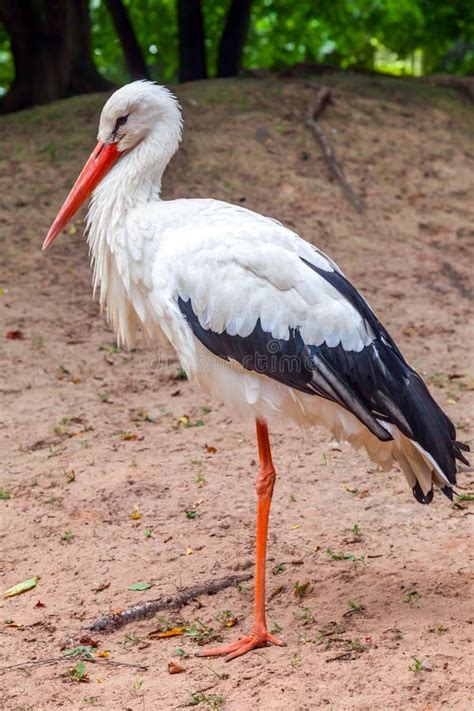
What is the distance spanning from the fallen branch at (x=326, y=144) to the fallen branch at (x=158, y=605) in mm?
6082

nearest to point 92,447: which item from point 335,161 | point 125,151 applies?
point 125,151

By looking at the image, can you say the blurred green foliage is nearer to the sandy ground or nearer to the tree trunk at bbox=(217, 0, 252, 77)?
the tree trunk at bbox=(217, 0, 252, 77)

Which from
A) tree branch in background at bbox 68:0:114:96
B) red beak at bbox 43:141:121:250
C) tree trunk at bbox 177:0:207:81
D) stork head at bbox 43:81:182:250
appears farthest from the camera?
tree trunk at bbox 177:0:207:81

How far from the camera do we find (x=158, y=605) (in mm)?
4613

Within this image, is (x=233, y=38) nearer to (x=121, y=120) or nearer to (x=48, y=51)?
(x=48, y=51)

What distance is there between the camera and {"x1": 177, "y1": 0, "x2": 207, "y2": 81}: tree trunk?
12867 mm

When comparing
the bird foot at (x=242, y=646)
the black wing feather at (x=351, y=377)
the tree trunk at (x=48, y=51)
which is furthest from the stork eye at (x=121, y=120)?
the tree trunk at (x=48, y=51)

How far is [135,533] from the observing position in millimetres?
5336

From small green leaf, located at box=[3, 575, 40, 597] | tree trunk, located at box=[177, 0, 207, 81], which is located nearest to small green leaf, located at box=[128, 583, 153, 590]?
small green leaf, located at box=[3, 575, 40, 597]

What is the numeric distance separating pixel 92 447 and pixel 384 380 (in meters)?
2.51

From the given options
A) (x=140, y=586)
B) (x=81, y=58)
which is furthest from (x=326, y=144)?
(x=140, y=586)

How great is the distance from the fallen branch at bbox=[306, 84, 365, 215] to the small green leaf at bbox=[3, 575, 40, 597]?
6.33 metres

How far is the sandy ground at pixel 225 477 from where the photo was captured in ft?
13.2

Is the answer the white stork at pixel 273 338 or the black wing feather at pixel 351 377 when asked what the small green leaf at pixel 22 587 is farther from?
the black wing feather at pixel 351 377
